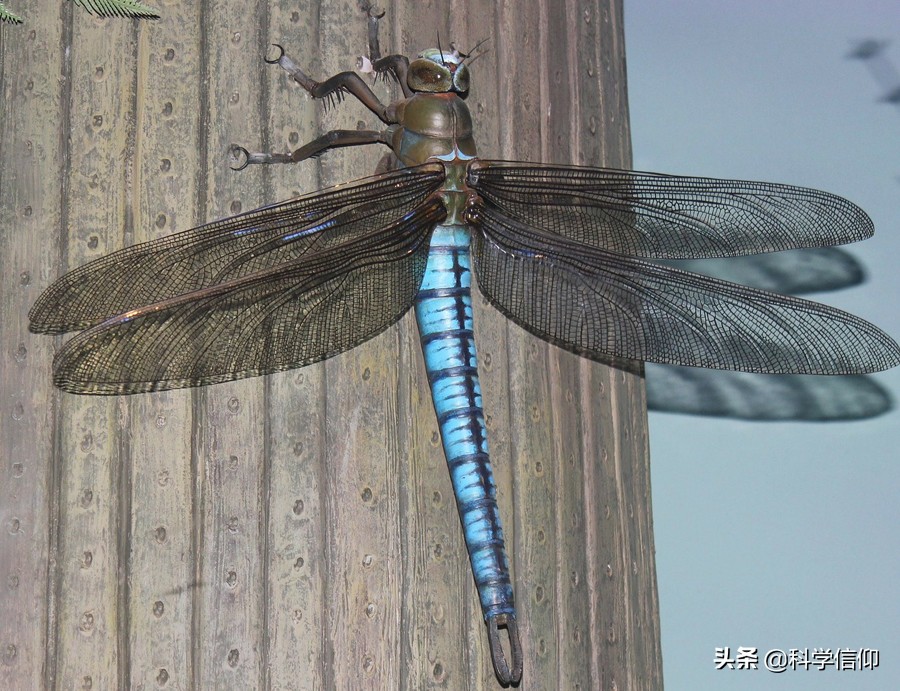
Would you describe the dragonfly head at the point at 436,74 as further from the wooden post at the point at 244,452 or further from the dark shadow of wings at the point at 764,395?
the dark shadow of wings at the point at 764,395

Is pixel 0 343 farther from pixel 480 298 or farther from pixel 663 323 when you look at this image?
pixel 663 323

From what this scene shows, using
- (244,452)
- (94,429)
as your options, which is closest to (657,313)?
(244,452)

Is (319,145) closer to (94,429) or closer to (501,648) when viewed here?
(94,429)

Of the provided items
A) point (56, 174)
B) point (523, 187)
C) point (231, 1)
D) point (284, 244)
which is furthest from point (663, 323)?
point (56, 174)

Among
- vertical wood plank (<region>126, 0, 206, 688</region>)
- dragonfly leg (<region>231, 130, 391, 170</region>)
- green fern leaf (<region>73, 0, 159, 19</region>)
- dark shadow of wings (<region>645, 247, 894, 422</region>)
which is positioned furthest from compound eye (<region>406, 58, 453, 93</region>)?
dark shadow of wings (<region>645, 247, 894, 422</region>)

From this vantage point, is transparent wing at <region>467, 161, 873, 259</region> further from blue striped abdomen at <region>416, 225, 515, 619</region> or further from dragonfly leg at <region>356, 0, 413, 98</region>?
dragonfly leg at <region>356, 0, 413, 98</region>

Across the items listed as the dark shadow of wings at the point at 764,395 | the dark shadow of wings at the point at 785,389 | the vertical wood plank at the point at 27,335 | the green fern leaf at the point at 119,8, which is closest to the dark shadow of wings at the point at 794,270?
the dark shadow of wings at the point at 785,389
